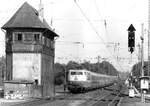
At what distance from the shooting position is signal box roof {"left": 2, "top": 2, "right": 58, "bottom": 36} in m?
53.1

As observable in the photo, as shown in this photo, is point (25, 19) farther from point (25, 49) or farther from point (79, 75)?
point (79, 75)

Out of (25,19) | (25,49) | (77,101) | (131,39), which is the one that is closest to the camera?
(131,39)

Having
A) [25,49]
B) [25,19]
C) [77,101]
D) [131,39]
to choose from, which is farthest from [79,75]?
[131,39]

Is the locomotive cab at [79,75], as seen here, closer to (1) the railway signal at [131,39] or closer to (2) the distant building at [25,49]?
(2) the distant building at [25,49]

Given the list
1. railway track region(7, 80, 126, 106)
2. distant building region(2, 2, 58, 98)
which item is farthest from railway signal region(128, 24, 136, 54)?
distant building region(2, 2, 58, 98)

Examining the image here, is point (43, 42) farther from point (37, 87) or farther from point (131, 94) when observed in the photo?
point (131, 94)

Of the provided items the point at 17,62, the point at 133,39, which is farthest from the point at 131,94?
the point at 133,39

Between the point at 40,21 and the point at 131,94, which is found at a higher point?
the point at 40,21

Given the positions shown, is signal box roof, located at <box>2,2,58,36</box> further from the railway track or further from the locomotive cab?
the railway track

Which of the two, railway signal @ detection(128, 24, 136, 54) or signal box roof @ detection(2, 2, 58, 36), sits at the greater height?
signal box roof @ detection(2, 2, 58, 36)

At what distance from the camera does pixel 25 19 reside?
54312 mm

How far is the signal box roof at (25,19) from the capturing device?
53062mm

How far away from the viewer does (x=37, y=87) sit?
162 feet

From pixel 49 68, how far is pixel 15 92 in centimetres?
1506
